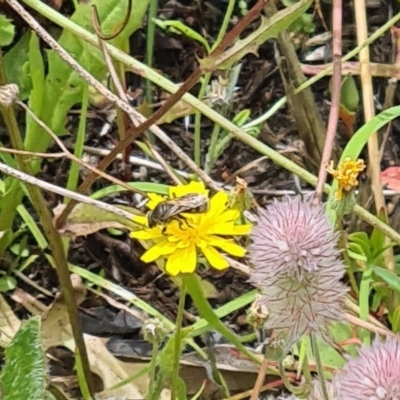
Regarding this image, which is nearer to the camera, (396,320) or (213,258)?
(213,258)

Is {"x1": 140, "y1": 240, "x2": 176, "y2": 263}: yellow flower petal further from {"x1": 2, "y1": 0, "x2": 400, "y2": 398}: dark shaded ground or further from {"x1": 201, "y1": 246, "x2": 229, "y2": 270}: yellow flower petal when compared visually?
{"x1": 2, "y1": 0, "x2": 400, "y2": 398}: dark shaded ground

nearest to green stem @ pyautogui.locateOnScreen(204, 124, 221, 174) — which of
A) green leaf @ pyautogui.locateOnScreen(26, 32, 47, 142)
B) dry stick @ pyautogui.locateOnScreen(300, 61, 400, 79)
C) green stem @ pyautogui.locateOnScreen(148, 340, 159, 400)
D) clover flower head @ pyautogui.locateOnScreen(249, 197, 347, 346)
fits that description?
dry stick @ pyautogui.locateOnScreen(300, 61, 400, 79)

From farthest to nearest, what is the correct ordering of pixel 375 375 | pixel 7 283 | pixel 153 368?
pixel 7 283 < pixel 153 368 < pixel 375 375

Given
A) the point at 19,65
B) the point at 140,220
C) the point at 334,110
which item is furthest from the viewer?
the point at 19,65

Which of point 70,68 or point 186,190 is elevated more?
point 70,68

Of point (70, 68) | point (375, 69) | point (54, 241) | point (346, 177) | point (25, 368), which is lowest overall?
point (25, 368)

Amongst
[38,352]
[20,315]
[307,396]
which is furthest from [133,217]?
[20,315]

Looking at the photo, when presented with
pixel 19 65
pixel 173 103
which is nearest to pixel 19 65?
pixel 19 65

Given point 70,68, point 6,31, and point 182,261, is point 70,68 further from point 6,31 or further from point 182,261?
point 182,261
